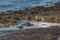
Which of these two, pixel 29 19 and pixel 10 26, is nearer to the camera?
pixel 10 26

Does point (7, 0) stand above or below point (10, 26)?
below

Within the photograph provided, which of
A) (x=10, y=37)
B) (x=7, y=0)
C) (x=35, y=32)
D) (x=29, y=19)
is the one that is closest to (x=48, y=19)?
(x=29, y=19)

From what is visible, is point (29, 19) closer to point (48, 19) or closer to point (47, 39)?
point (48, 19)

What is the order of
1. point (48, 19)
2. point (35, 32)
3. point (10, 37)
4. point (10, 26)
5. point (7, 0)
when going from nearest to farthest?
point (10, 37)
point (35, 32)
point (10, 26)
point (48, 19)
point (7, 0)

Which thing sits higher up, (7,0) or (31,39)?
(31,39)

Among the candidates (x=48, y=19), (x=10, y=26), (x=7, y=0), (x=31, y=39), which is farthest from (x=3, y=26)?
(x=7, y=0)

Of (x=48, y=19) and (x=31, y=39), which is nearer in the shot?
(x=31, y=39)

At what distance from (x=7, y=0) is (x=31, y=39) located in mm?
26721

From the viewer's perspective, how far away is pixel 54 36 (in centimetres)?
1181

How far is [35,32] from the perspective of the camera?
13211 millimetres

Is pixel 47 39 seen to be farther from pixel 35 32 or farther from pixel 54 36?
pixel 35 32

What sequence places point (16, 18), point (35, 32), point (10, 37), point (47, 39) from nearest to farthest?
point (47, 39) → point (10, 37) → point (35, 32) → point (16, 18)

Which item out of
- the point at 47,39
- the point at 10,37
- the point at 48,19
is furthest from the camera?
the point at 48,19

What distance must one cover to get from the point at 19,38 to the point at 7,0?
86.7ft
